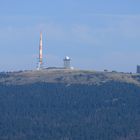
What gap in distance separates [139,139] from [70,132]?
49.2ft

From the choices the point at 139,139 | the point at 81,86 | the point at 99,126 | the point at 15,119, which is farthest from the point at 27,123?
the point at 81,86

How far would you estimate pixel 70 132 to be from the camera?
144 meters

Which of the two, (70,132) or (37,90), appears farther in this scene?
(37,90)

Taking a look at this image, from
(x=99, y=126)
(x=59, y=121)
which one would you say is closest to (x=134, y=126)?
(x=99, y=126)

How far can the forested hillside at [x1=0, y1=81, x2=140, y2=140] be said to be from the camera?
143250mm

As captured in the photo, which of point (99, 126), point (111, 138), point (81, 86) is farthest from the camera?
point (81, 86)

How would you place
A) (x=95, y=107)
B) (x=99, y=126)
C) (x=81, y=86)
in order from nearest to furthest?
1. (x=99, y=126)
2. (x=95, y=107)
3. (x=81, y=86)

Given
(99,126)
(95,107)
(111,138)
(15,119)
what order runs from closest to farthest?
1. (111,138)
2. (99,126)
3. (15,119)
4. (95,107)

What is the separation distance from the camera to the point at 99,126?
149000 mm

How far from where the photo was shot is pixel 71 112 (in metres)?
169

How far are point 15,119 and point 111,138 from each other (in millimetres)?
32023

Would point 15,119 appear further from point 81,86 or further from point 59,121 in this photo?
point 81,86

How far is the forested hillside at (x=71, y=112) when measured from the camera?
143250 millimetres

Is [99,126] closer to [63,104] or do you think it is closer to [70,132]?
[70,132]
